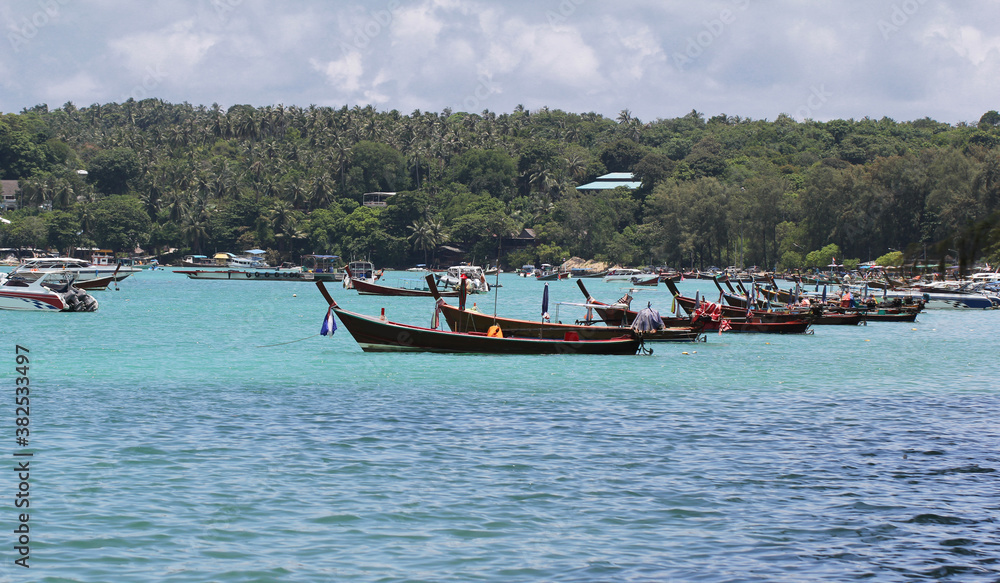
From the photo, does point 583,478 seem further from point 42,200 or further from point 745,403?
point 42,200

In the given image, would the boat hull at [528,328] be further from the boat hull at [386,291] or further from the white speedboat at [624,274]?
the white speedboat at [624,274]

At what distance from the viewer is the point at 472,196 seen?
580ft

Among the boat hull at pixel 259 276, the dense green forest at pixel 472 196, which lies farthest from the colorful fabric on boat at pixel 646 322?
the dense green forest at pixel 472 196

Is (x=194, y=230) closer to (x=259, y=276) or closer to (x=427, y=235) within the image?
(x=427, y=235)

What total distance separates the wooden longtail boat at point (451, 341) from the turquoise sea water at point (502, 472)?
133 centimetres

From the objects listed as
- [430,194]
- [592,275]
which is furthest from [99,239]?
[592,275]

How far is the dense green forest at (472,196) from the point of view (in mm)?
137125

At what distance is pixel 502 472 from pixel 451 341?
17.8m

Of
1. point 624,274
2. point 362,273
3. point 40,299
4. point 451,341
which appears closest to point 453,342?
point 451,341

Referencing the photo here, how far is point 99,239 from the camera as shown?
165375 mm

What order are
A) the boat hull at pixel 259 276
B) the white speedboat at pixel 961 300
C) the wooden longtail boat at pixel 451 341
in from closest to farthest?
the wooden longtail boat at pixel 451 341 → the white speedboat at pixel 961 300 → the boat hull at pixel 259 276

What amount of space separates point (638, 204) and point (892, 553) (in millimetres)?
158057

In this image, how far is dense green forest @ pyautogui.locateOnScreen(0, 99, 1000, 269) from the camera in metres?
137

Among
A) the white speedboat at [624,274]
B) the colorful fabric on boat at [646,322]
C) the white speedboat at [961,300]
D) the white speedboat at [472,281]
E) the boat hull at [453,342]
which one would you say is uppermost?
the white speedboat at [624,274]
